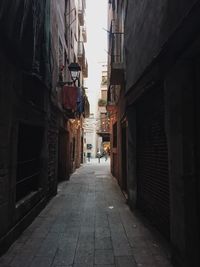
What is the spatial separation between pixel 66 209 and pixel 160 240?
3.12 m

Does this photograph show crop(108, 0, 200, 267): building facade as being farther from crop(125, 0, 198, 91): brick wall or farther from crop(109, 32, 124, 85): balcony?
crop(109, 32, 124, 85): balcony

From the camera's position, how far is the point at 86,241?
466cm

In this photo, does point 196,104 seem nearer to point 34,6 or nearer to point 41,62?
point 34,6

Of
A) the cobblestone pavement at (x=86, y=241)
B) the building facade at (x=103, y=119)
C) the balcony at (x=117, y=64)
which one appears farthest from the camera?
the building facade at (x=103, y=119)

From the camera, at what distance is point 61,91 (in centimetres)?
1104

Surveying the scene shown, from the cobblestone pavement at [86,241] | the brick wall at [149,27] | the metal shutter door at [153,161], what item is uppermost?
the brick wall at [149,27]

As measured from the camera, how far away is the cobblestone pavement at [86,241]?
3.83 metres

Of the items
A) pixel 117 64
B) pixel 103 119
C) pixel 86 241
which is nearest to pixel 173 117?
pixel 86 241

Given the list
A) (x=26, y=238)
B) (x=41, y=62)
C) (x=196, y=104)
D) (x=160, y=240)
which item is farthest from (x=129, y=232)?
(x=41, y=62)

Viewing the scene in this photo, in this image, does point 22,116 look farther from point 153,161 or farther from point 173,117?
point 173,117

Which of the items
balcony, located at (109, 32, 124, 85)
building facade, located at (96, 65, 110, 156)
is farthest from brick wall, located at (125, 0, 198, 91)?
building facade, located at (96, 65, 110, 156)

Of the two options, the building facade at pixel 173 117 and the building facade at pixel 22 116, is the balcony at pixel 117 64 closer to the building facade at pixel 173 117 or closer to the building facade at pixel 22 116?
the building facade at pixel 22 116

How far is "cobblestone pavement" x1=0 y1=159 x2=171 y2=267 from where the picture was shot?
383 cm

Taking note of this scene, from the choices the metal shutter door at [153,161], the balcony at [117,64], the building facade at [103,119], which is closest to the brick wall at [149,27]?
the balcony at [117,64]
